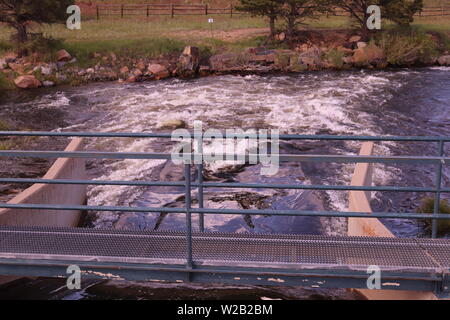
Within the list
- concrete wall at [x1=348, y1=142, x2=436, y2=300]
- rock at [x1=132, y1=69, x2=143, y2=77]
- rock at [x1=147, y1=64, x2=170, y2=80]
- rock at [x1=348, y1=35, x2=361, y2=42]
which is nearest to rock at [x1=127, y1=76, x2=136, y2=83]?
rock at [x1=132, y1=69, x2=143, y2=77]

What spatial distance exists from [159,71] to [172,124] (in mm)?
8439

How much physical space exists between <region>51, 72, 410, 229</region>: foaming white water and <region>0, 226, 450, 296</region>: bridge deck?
6.50 meters

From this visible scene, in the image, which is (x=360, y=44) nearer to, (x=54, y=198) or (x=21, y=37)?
(x=21, y=37)

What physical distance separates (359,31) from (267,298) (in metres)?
25.5

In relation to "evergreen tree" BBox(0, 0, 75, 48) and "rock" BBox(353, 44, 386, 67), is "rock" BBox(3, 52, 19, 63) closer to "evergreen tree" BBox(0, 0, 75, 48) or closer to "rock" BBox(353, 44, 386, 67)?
"evergreen tree" BBox(0, 0, 75, 48)

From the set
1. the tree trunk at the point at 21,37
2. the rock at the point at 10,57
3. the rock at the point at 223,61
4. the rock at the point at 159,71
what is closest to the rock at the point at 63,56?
the tree trunk at the point at 21,37

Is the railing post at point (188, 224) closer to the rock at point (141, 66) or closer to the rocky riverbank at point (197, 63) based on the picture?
the rocky riverbank at point (197, 63)

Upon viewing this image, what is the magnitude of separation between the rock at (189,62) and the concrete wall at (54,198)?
1531cm

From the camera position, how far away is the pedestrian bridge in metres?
5.22

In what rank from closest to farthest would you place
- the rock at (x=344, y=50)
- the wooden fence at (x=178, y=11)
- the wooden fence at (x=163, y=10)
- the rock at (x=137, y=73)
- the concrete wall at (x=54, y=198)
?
the concrete wall at (x=54, y=198) < the rock at (x=137, y=73) < the rock at (x=344, y=50) < the wooden fence at (x=178, y=11) < the wooden fence at (x=163, y=10)

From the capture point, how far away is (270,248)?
5719mm

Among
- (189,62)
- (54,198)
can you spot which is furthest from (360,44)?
(54,198)

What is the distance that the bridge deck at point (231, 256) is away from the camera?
5.25 metres

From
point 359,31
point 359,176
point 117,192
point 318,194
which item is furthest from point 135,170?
point 359,31
